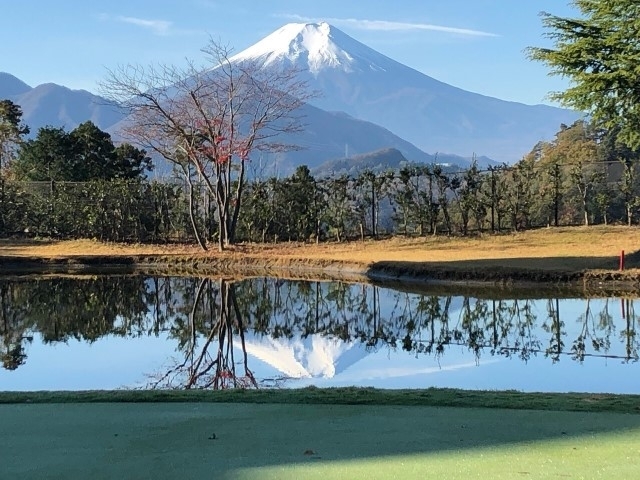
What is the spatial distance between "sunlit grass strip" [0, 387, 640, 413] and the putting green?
0.18 metres

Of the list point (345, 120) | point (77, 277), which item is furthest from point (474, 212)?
point (345, 120)

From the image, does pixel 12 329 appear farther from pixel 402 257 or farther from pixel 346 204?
pixel 346 204

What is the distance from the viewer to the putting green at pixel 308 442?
11.6 feet

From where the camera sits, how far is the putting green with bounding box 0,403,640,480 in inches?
139

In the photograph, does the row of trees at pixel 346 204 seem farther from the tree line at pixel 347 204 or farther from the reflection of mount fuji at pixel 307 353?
the reflection of mount fuji at pixel 307 353

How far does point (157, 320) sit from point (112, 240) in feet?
38.4

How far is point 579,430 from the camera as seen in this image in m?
4.27

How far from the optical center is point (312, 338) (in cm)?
1030

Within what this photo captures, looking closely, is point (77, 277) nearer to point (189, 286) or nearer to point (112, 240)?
point (189, 286)

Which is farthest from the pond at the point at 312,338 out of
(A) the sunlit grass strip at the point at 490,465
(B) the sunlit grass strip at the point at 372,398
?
(A) the sunlit grass strip at the point at 490,465

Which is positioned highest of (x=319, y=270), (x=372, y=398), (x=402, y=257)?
(x=402, y=257)

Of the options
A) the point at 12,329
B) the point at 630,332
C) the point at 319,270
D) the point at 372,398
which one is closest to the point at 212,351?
the point at 12,329

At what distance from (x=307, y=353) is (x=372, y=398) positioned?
395 cm

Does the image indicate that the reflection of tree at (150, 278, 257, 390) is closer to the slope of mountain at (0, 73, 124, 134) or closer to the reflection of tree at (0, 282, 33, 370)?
the reflection of tree at (0, 282, 33, 370)
